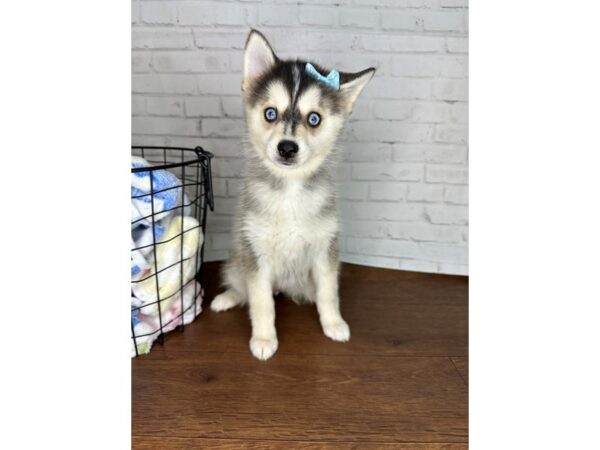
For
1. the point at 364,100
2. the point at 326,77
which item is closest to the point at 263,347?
the point at 326,77

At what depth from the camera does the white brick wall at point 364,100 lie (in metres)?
1.97

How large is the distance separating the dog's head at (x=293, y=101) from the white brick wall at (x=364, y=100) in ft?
1.90

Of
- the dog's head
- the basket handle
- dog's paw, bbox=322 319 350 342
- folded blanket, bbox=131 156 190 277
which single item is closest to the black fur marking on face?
the dog's head

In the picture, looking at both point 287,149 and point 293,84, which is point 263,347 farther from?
point 293,84

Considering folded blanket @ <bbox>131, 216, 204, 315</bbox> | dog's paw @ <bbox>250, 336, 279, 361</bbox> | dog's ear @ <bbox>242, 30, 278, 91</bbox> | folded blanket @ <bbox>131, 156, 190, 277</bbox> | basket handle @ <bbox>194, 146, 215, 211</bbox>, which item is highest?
dog's ear @ <bbox>242, 30, 278, 91</bbox>

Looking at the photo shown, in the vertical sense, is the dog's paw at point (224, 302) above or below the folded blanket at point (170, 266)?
below

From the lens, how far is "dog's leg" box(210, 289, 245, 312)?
5.64 ft

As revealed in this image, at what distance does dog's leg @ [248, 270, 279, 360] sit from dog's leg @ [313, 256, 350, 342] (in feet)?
0.60

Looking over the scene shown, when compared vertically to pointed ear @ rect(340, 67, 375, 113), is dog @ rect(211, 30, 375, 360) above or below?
below

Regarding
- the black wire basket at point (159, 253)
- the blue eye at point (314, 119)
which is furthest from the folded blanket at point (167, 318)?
the blue eye at point (314, 119)

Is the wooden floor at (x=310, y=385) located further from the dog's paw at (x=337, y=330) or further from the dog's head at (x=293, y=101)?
the dog's head at (x=293, y=101)

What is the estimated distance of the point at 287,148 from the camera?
1318mm

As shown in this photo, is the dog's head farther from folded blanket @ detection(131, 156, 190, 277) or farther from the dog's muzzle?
folded blanket @ detection(131, 156, 190, 277)
